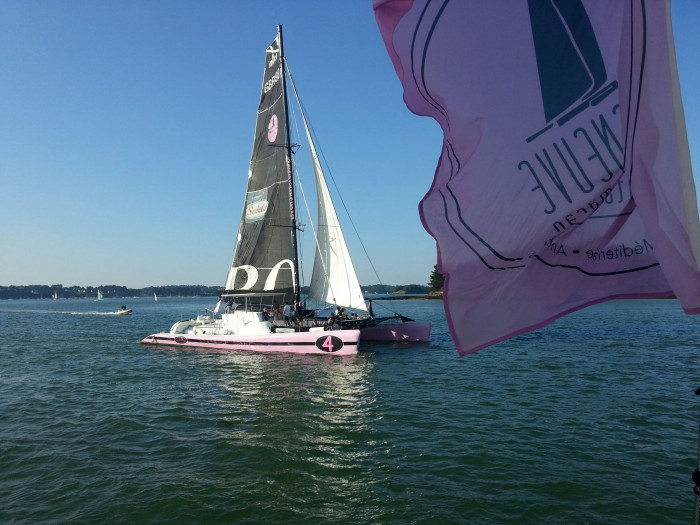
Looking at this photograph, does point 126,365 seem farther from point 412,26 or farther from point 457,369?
point 412,26

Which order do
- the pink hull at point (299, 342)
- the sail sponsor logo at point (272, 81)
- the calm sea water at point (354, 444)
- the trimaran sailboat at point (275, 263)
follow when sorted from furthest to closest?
the sail sponsor logo at point (272, 81)
the trimaran sailboat at point (275, 263)
the pink hull at point (299, 342)
the calm sea water at point (354, 444)

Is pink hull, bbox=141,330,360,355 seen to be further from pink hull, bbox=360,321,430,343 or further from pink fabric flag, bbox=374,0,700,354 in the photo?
pink fabric flag, bbox=374,0,700,354

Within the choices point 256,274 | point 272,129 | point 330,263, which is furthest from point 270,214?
point 272,129

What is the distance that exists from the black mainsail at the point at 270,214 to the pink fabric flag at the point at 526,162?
25.2 m

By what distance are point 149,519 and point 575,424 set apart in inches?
386

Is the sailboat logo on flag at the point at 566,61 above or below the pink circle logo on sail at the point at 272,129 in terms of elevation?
below

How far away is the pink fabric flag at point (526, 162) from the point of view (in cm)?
299

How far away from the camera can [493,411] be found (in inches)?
498

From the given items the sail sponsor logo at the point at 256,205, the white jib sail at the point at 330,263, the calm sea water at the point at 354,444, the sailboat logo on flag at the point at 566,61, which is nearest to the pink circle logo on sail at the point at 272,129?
the white jib sail at the point at 330,263

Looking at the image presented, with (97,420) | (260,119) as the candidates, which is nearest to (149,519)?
(97,420)

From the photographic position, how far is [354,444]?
10195 mm

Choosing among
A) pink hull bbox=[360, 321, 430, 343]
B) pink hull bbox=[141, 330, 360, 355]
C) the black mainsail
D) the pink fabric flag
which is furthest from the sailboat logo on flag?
pink hull bbox=[360, 321, 430, 343]

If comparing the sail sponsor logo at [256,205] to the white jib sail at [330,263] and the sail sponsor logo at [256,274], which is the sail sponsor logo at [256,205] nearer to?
the sail sponsor logo at [256,274]

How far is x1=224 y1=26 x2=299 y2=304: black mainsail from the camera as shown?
93.0 ft
